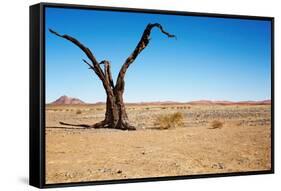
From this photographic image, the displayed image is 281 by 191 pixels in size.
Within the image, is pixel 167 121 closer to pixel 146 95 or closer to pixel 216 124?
pixel 146 95

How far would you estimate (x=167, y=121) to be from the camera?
32.1 feet

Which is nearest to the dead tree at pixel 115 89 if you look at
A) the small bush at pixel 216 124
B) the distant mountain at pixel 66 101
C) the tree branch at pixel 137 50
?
the tree branch at pixel 137 50

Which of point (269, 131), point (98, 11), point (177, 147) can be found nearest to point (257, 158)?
point (269, 131)

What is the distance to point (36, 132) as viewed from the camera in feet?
29.3

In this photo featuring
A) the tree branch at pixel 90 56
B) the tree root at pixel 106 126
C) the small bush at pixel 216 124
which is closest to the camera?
the tree branch at pixel 90 56

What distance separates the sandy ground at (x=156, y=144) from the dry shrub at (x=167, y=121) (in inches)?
2.7

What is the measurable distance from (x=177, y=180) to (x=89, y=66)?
6.57ft

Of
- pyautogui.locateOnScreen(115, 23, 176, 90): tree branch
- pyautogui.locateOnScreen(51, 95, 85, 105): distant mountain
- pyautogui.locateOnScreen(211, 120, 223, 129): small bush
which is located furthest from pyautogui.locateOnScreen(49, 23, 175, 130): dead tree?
pyautogui.locateOnScreen(211, 120, 223, 129): small bush

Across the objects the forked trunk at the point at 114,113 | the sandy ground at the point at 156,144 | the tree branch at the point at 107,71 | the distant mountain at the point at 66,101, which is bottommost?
the sandy ground at the point at 156,144

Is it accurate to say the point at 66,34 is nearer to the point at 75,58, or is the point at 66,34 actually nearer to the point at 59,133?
the point at 75,58

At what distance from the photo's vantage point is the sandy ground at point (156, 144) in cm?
904

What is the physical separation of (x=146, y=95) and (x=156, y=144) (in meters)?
0.68

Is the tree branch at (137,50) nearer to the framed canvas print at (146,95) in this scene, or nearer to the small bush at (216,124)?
the framed canvas print at (146,95)

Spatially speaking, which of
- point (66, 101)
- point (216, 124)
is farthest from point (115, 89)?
point (216, 124)
